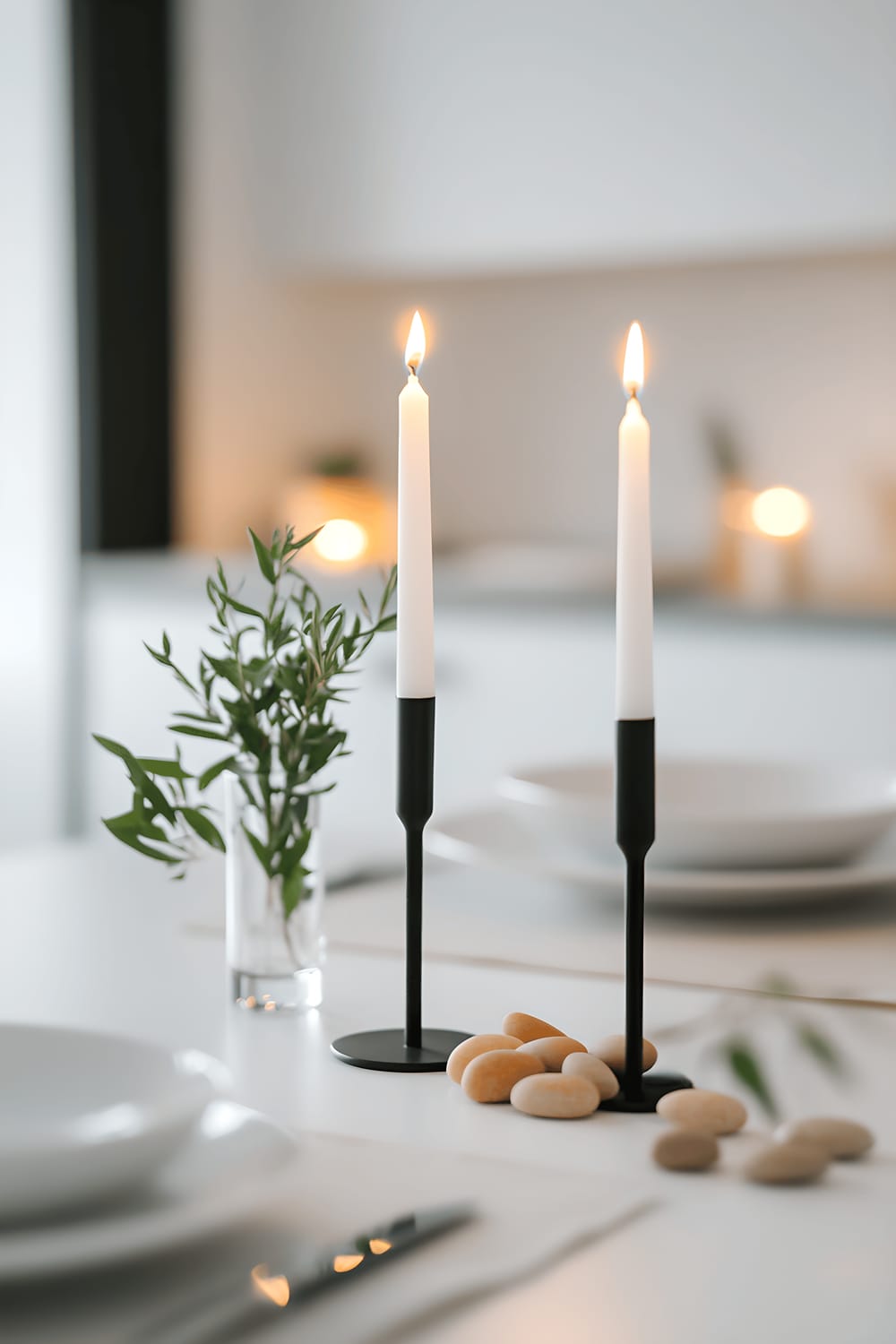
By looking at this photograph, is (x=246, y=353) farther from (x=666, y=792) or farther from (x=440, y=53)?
(x=666, y=792)

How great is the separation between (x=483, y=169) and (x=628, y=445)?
239 centimetres

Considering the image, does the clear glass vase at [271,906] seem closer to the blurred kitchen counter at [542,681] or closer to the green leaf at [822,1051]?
the green leaf at [822,1051]

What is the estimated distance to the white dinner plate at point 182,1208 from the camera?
0.48 m

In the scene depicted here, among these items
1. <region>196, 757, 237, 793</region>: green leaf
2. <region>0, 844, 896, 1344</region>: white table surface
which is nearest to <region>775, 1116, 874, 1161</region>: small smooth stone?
<region>0, 844, 896, 1344</region>: white table surface

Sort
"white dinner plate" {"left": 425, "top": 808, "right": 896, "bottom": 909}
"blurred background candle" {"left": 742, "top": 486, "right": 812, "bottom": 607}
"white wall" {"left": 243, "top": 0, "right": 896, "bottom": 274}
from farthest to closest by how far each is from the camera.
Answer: "blurred background candle" {"left": 742, "top": 486, "right": 812, "bottom": 607}, "white wall" {"left": 243, "top": 0, "right": 896, "bottom": 274}, "white dinner plate" {"left": 425, "top": 808, "right": 896, "bottom": 909}

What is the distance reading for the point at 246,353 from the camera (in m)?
3.40

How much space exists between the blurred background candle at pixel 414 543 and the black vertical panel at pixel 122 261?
254 cm

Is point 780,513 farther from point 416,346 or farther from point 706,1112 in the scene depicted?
point 706,1112

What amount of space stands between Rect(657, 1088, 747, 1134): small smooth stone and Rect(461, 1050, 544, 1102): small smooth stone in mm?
68

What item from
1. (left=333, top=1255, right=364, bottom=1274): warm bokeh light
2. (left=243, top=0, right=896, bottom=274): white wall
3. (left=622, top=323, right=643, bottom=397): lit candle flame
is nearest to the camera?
(left=333, top=1255, right=364, bottom=1274): warm bokeh light

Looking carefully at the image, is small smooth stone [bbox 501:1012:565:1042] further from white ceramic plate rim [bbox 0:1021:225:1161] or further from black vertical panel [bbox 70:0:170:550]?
black vertical panel [bbox 70:0:170:550]

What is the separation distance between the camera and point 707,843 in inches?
42.6

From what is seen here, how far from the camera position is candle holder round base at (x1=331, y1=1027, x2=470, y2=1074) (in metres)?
0.76

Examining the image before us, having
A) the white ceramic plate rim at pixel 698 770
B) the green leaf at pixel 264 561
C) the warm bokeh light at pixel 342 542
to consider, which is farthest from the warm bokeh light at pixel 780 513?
the green leaf at pixel 264 561
